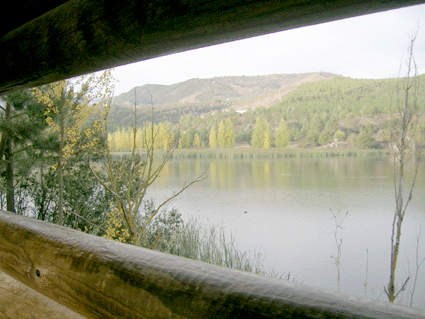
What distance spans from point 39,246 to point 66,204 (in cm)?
477

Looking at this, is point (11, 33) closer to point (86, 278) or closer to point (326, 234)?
point (86, 278)

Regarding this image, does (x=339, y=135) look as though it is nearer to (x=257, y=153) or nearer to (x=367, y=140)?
(x=367, y=140)

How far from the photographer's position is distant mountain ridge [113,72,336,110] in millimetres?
19016

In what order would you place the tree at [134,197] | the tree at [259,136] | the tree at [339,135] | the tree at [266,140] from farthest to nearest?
the tree at [259,136], the tree at [266,140], the tree at [339,135], the tree at [134,197]

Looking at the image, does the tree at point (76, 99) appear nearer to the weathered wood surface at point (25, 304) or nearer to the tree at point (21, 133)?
the tree at point (21, 133)

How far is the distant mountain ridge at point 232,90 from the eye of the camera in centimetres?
1902

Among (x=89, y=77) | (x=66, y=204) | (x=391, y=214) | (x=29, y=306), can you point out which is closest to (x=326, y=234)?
(x=391, y=214)

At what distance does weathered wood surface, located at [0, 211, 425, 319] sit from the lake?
3257mm

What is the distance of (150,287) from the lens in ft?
1.24

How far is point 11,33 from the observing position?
2.40 ft

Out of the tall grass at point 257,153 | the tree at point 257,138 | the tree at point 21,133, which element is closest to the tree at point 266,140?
the tree at point 257,138

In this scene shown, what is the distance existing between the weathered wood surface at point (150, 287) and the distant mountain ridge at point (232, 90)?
17.6 m

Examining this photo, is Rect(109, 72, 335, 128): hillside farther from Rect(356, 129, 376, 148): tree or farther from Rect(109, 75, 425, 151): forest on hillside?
Rect(356, 129, 376, 148): tree

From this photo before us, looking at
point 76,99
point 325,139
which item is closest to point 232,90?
point 325,139
